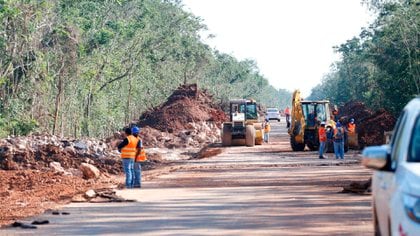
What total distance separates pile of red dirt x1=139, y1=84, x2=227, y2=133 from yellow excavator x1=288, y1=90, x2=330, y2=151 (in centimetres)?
2688

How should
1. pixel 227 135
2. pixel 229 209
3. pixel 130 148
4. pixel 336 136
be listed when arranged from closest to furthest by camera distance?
1. pixel 229 209
2. pixel 130 148
3. pixel 336 136
4. pixel 227 135

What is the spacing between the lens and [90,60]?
230 feet

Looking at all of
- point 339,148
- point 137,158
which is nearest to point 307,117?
point 339,148

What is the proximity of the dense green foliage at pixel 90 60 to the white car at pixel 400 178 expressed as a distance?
4179 cm

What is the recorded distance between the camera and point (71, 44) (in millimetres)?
61219

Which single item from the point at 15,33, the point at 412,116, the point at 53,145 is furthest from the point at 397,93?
the point at 412,116

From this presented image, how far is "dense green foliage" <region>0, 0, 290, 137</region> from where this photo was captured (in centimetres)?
5478

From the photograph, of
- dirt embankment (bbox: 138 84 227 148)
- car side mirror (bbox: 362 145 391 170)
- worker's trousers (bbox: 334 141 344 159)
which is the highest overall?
dirt embankment (bbox: 138 84 227 148)

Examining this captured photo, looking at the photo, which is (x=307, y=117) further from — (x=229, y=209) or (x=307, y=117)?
(x=229, y=209)

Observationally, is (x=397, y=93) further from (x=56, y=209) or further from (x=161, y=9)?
(x=56, y=209)

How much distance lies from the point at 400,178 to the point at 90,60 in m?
62.6

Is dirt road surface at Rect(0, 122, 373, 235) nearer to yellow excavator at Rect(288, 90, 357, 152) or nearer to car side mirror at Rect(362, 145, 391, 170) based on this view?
car side mirror at Rect(362, 145, 391, 170)

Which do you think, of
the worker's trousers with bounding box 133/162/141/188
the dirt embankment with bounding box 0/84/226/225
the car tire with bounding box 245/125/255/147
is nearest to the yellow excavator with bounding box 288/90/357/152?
the car tire with bounding box 245/125/255/147

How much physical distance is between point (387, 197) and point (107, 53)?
65.3 meters
